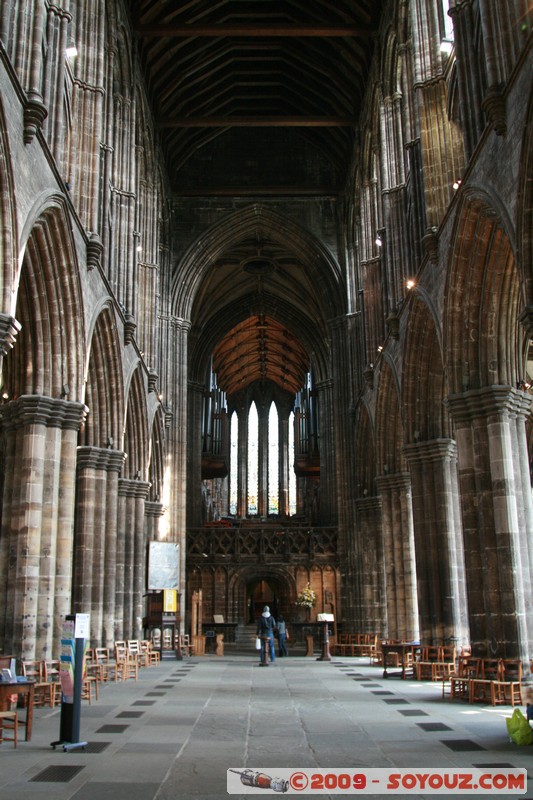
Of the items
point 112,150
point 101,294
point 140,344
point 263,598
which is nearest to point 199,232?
point 140,344

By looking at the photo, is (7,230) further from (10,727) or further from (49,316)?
(10,727)

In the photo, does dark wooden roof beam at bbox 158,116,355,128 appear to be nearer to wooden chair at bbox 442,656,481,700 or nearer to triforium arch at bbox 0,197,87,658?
triforium arch at bbox 0,197,87,658

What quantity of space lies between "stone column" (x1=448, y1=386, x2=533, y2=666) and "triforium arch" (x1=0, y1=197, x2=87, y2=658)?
23.0 feet

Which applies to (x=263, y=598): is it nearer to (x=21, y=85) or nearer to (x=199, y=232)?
(x=199, y=232)

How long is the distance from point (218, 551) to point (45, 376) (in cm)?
1987

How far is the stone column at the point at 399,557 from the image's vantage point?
22.1 m

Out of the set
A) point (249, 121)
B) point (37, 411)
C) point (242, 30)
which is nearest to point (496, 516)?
point (37, 411)

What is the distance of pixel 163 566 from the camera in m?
26.0

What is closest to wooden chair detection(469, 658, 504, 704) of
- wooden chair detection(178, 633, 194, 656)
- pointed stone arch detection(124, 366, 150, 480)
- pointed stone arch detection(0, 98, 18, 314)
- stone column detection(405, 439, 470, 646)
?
stone column detection(405, 439, 470, 646)

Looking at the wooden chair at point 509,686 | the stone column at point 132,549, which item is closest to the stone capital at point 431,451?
the wooden chair at point 509,686

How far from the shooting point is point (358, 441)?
28609 mm

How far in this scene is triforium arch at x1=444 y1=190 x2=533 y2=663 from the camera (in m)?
13.2

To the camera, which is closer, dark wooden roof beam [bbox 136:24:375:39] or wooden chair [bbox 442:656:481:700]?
wooden chair [bbox 442:656:481:700]

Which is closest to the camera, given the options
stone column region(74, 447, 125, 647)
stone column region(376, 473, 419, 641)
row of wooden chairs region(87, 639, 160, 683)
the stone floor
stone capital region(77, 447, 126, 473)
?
the stone floor
